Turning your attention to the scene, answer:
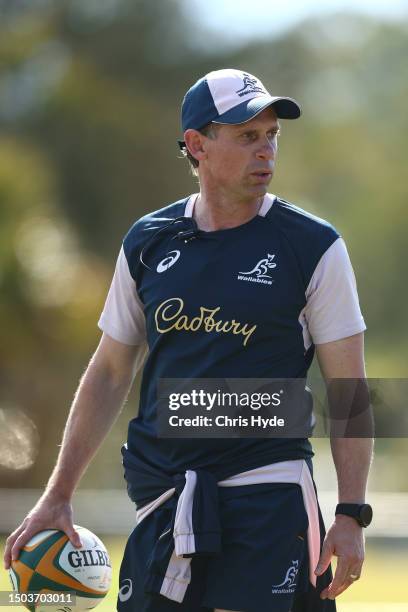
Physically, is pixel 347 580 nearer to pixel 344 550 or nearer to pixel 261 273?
pixel 344 550

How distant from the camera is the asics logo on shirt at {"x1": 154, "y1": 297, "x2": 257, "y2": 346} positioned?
14.9 ft

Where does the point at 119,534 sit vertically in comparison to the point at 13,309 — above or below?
below

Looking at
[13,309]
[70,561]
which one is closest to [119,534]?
[13,309]

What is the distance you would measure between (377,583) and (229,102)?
841cm

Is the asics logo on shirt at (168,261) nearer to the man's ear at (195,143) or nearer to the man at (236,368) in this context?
the man at (236,368)

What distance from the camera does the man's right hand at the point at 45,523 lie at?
477 centimetres

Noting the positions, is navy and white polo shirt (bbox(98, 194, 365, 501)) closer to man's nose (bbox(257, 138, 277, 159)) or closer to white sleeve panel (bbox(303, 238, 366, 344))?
white sleeve panel (bbox(303, 238, 366, 344))

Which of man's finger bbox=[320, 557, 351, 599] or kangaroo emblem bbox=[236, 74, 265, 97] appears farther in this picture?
kangaroo emblem bbox=[236, 74, 265, 97]

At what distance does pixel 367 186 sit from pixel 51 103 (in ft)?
46.1

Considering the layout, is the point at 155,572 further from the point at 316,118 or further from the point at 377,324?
the point at 316,118

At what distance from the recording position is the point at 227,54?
3959cm

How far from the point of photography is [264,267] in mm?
4613

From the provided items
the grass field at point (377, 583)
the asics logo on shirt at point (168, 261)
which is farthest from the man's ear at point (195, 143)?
the grass field at point (377, 583)

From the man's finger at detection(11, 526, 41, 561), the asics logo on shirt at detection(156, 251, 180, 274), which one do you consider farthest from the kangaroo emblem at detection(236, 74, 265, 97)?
the man's finger at detection(11, 526, 41, 561)
